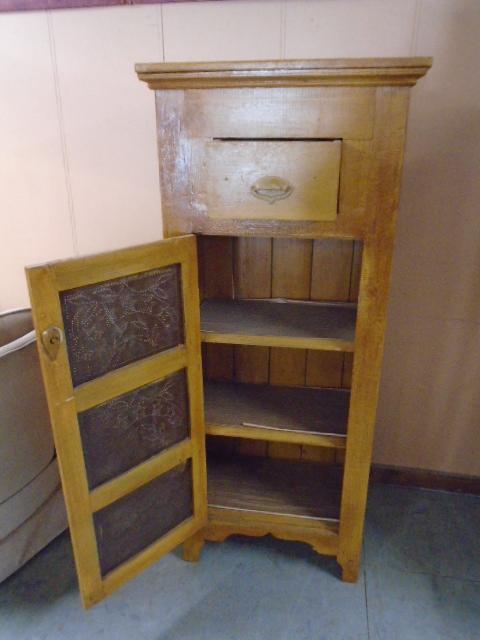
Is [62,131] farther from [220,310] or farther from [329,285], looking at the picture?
[329,285]

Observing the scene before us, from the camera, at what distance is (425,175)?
1.37 m

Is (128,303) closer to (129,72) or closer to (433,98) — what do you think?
(129,72)

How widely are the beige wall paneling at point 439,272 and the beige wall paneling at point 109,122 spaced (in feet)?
2.62

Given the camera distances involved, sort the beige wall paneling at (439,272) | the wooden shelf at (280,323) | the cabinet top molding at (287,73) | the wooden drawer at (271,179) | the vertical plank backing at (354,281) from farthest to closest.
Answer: the vertical plank backing at (354,281), the beige wall paneling at (439,272), the wooden shelf at (280,323), the wooden drawer at (271,179), the cabinet top molding at (287,73)

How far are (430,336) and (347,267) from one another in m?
0.39

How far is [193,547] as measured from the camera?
56.4 inches

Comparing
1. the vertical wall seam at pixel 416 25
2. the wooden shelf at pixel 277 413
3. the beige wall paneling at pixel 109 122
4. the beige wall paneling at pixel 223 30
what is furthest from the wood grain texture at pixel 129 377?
the vertical wall seam at pixel 416 25

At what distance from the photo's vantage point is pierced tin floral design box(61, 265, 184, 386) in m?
0.94

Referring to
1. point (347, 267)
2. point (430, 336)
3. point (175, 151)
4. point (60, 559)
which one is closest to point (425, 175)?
point (347, 267)

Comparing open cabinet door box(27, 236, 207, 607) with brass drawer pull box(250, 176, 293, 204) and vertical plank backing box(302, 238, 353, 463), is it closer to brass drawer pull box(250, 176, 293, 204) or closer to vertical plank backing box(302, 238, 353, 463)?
brass drawer pull box(250, 176, 293, 204)

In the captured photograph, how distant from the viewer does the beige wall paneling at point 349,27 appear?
1257mm

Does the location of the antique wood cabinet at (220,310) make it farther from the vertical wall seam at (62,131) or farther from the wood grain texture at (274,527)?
the vertical wall seam at (62,131)

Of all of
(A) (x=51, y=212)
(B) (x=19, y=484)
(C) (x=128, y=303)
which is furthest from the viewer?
(A) (x=51, y=212)

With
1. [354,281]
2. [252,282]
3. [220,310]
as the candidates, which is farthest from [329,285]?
[220,310]
